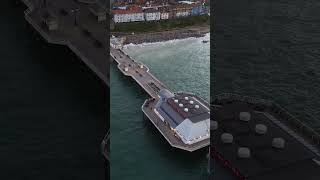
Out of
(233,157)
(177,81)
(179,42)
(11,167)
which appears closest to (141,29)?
(179,42)

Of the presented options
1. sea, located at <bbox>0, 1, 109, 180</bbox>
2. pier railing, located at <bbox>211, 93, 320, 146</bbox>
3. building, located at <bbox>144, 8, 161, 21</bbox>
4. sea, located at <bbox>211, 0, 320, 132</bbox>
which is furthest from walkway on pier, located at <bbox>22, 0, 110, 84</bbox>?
building, located at <bbox>144, 8, 161, 21</bbox>

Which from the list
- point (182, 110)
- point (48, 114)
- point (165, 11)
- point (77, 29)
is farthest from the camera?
point (77, 29)

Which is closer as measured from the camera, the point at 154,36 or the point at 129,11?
the point at 129,11

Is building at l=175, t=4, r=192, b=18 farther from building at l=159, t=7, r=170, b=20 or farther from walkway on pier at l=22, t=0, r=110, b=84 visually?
walkway on pier at l=22, t=0, r=110, b=84

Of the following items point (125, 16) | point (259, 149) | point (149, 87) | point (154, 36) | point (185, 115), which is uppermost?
point (125, 16)

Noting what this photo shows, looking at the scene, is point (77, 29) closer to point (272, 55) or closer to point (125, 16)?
point (272, 55)

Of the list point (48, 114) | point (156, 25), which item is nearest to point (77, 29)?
point (48, 114)

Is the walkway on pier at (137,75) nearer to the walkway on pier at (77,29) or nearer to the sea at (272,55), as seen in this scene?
the sea at (272,55)
